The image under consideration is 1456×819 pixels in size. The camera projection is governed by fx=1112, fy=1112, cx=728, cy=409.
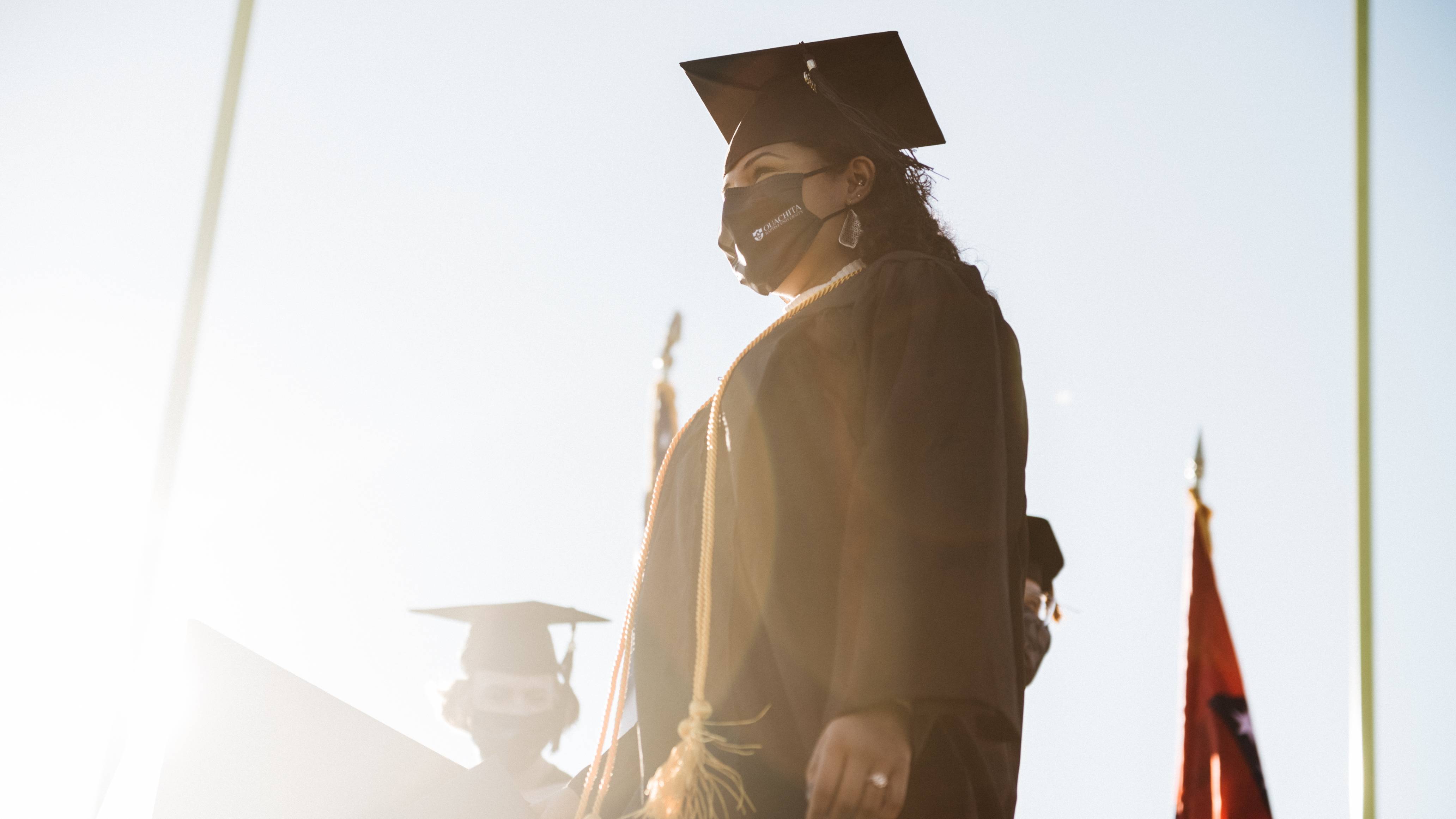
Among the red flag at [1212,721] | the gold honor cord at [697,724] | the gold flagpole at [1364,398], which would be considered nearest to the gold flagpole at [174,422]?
the gold honor cord at [697,724]

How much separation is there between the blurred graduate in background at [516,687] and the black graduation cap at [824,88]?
496 centimetres

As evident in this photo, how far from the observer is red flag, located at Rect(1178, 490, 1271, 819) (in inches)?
215

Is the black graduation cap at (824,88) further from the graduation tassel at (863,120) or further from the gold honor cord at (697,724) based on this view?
the gold honor cord at (697,724)

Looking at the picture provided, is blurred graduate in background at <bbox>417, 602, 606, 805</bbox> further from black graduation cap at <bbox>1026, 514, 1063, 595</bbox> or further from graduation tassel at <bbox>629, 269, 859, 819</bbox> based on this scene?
graduation tassel at <bbox>629, 269, 859, 819</bbox>

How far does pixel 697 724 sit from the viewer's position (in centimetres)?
150

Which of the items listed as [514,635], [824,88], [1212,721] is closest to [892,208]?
[824,88]

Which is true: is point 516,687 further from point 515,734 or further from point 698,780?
point 698,780

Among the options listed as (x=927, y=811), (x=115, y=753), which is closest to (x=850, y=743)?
(x=927, y=811)

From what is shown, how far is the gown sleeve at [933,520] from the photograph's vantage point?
134cm

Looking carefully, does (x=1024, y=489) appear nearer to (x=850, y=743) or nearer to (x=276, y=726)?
(x=850, y=743)

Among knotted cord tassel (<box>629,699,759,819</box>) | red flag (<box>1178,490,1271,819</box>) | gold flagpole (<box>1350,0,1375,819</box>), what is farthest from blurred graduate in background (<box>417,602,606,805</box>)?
knotted cord tassel (<box>629,699,759,819</box>)

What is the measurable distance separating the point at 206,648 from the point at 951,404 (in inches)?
62.4

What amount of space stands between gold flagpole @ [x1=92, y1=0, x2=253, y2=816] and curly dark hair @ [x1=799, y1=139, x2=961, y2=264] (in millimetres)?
3822

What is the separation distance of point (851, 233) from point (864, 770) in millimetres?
1032
